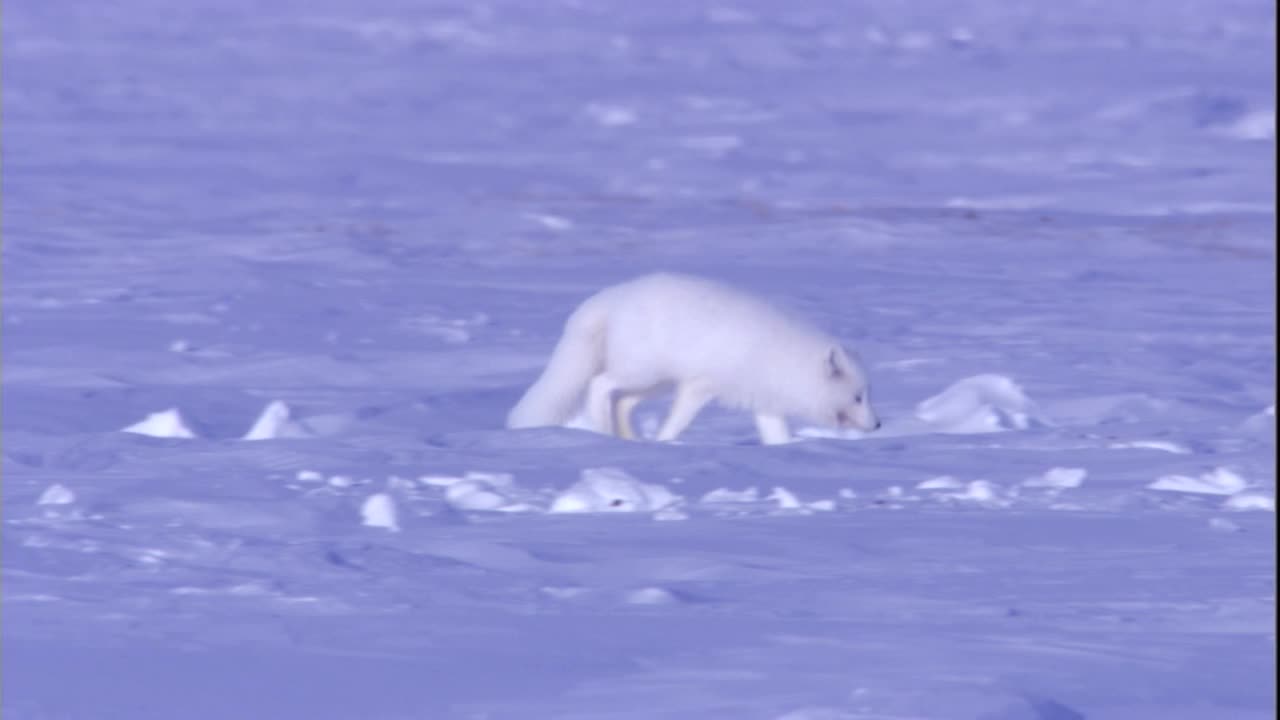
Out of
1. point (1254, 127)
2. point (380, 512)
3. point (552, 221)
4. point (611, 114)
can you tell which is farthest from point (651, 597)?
point (1254, 127)

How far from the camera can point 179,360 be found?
6500 mm

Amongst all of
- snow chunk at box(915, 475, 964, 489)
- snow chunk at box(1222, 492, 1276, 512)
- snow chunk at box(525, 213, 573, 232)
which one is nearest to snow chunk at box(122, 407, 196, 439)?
snow chunk at box(915, 475, 964, 489)

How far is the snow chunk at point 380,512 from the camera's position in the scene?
4.29 m

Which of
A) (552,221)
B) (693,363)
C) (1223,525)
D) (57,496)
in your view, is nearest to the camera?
(1223,525)

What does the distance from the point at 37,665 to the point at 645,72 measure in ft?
47.3

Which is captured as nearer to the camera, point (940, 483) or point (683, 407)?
point (940, 483)

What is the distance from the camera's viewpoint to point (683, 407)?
5457 millimetres

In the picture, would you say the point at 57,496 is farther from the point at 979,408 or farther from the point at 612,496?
the point at 979,408

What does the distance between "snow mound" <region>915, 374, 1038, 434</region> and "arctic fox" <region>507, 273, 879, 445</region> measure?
0.30m

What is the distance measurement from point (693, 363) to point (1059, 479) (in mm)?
972

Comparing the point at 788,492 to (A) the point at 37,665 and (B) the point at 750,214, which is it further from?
(B) the point at 750,214

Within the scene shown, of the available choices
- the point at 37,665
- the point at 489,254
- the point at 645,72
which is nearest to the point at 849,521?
the point at 37,665

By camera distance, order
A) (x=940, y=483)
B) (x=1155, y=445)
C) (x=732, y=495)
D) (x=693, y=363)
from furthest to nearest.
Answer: (x=693, y=363), (x=1155, y=445), (x=940, y=483), (x=732, y=495)

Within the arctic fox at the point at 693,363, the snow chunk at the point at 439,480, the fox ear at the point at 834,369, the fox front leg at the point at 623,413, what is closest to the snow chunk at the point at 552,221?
the fox front leg at the point at 623,413
